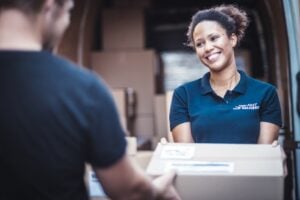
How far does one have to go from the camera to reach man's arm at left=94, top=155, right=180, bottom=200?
3.70ft

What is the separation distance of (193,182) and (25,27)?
0.62 metres

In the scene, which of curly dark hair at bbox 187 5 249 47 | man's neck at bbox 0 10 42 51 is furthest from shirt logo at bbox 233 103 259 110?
man's neck at bbox 0 10 42 51

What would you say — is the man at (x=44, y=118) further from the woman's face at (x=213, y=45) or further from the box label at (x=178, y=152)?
the woman's face at (x=213, y=45)

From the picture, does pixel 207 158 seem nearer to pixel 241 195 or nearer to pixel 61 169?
pixel 241 195

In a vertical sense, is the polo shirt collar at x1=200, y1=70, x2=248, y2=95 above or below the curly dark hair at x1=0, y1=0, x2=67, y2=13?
below

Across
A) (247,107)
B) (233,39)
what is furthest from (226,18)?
(247,107)

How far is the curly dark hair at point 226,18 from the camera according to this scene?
193 cm

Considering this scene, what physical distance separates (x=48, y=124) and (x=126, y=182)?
210mm

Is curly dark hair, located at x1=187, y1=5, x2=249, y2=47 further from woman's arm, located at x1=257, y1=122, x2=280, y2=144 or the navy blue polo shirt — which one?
woman's arm, located at x1=257, y1=122, x2=280, y2=144

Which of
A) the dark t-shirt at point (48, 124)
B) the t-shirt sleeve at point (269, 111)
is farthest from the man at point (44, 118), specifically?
the t-shirt sleeve at point (269, 111)

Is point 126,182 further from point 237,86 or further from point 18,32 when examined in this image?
point 237,86

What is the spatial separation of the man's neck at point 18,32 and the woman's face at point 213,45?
88cm

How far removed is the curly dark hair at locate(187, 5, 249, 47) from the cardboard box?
555 mm

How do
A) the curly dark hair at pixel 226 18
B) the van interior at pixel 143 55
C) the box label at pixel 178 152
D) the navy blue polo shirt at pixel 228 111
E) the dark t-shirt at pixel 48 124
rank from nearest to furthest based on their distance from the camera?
the dark t-shirt at pixel 48 124 → the box label at pixel 178 152 → the navy blue polo shirt at pixel 228 111 → the curly dark hair at pixel 226 18 → the van interior at pixel 143 55
